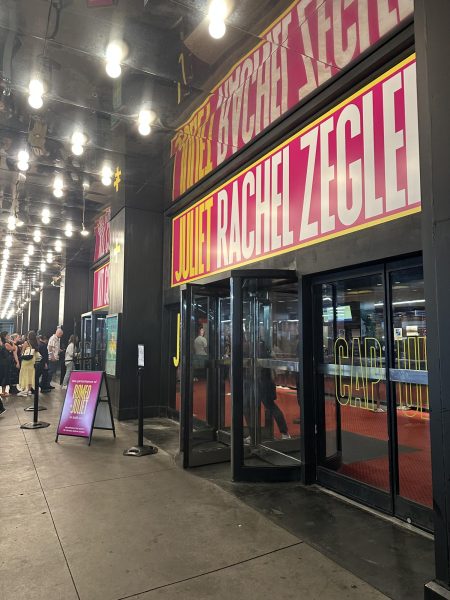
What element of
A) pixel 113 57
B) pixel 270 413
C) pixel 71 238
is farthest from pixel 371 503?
pixel 71 238

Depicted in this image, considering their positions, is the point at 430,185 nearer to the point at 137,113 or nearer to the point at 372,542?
the point at 372,542

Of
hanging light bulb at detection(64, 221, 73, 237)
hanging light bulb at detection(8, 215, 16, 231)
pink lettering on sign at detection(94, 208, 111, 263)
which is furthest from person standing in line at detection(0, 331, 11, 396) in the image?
pink lettering on sign at detection(94, 208, 111, 263)

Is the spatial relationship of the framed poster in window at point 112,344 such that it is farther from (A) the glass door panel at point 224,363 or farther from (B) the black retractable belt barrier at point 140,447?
(A) the glass door panel at point 224,363

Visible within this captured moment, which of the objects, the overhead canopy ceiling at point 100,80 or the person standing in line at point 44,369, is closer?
the overhead canopy ceiling at point 100,80

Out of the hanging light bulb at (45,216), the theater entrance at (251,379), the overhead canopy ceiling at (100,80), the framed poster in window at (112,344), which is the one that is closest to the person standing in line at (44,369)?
the hanging light bulb at (45,216)

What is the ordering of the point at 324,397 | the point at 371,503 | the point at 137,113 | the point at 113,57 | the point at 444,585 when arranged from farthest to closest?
1. the point at 137,113
2. the point at 113,57
3. the point at 324,397
4. the point at 371,503
5. the point at 444,585

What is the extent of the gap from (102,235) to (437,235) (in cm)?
1133

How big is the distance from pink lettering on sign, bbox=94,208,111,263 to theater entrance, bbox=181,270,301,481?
280 inches

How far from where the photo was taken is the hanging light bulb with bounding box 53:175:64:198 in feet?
28.3

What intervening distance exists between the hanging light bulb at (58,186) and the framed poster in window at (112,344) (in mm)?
3082

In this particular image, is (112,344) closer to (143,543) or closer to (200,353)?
(200,353)

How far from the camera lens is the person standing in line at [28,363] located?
10382mm

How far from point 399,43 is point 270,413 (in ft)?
13.3

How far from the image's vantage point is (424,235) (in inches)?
93.4
